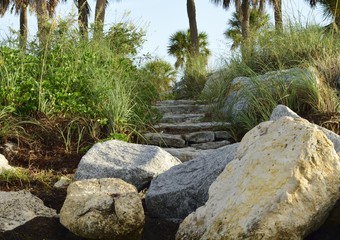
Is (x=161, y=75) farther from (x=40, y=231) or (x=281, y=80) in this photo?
(x=40, y=231)

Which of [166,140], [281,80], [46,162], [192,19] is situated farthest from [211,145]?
[192,19]

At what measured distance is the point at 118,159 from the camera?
5.43 m

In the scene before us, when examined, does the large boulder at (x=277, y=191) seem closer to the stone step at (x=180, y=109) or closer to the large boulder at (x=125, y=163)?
the large boulder at (x=125, y=163)

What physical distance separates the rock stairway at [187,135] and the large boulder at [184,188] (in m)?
1.85

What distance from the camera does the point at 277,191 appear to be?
3242mm

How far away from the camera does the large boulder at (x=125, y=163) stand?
520 centimetres

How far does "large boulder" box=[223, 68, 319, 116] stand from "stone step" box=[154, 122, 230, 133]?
269mm

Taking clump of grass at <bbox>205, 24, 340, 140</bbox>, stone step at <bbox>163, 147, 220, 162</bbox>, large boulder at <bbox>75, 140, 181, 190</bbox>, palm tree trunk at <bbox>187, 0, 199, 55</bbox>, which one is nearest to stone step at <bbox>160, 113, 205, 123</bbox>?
clump of grass at <bbox>205, 24, 340, 140</bbox>

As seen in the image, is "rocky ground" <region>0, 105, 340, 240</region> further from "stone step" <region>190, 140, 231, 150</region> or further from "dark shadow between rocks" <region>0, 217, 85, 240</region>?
"stone step" <region>190, 140, 231, 150</region>

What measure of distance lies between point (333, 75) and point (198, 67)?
4235 millimetres

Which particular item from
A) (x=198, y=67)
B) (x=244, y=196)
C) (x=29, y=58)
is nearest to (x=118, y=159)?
(x=244, y=196)

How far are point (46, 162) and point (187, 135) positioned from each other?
6.92 ft

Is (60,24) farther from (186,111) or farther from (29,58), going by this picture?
(186,111)

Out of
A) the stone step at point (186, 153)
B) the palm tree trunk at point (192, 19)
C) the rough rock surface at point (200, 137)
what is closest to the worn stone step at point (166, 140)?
the rough rock surface at point (200, 137)
